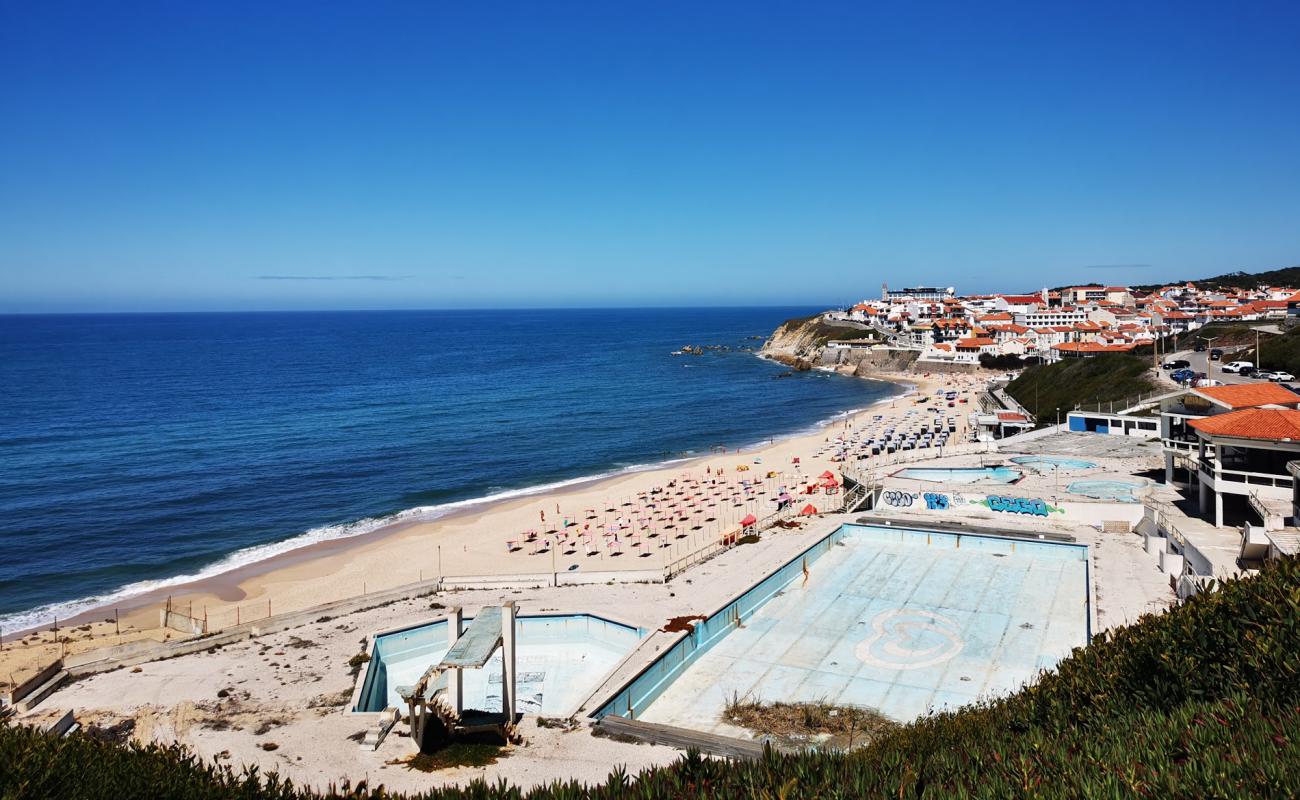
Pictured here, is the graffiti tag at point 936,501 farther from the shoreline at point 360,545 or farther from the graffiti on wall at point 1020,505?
the shoreline at point 360,545

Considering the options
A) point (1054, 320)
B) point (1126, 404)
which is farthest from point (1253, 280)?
point (1126, 404)

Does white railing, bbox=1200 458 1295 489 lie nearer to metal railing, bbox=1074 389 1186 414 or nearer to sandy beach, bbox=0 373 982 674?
sandy beach, bbox=0 373 982 674

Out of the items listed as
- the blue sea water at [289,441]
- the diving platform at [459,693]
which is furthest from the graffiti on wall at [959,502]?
the blue sea water at [289,441]

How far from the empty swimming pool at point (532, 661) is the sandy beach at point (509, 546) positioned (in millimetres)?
4433

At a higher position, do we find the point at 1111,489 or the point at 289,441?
the point at 1111,489

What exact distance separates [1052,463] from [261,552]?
3611 cm

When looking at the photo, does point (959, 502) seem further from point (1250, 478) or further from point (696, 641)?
point (696, 641)

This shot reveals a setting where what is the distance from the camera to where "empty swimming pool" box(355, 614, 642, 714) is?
1794cm

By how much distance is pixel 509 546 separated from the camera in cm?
3591

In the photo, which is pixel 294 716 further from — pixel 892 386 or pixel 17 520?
pixel 892 386

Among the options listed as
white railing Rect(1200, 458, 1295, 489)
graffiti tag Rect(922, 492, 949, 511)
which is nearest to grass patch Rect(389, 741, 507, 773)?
graffiti tag Rect(922, 492, 949, 511)

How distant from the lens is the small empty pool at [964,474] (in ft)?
111

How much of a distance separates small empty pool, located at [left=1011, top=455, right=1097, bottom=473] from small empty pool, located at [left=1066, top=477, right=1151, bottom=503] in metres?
2.42

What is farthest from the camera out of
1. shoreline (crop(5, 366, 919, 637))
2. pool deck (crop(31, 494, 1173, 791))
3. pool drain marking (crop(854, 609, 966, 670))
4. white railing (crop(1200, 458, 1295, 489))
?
shoreline (crop(5, 366, 919, 637))
